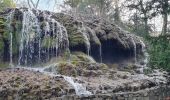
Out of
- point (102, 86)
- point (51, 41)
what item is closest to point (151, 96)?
point (102, 86)

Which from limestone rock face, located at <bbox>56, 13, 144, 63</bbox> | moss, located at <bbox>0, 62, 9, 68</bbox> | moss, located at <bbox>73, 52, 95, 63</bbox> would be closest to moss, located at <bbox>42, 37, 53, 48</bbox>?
limestone rock face, located at <bbox>56, 13, 144, 63</bbox>

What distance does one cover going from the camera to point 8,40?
21.7 m

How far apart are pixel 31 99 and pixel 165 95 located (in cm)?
491

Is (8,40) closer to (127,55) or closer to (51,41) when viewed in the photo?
(51,41)

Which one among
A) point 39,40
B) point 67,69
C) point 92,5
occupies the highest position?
point 92,5

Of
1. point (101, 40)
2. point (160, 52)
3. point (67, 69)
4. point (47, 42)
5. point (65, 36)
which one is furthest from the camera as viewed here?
point (101, 40)

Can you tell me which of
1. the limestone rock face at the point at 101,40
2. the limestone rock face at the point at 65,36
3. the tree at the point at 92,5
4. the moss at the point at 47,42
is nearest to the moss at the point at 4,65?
the limestone rock face at the point at 65,36

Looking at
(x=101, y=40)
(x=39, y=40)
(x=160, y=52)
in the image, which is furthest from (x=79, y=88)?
(x=101, y=40)

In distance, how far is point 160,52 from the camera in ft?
44.8

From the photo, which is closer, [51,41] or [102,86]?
[102,86]

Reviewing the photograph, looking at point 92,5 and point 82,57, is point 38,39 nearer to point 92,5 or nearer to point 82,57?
point 82,57

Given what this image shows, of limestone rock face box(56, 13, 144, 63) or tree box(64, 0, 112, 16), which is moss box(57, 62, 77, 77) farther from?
tree box(64, 0, 112, 16)

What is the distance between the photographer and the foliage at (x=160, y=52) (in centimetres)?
1366

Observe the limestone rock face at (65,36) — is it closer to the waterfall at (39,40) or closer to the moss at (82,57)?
the waterfall at (39,40)
